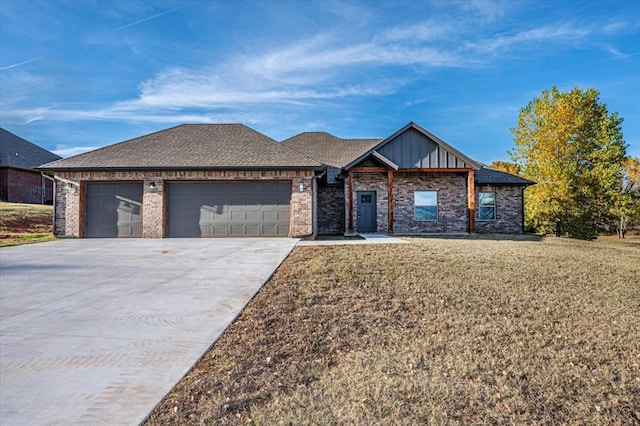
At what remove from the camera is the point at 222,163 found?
536 inches

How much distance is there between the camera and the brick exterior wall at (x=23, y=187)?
26.8 metres

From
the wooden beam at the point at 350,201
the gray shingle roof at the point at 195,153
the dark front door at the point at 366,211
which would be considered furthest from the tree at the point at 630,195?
the gray shingle roof at the point at 195,153

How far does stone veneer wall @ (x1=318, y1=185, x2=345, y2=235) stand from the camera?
16.8m

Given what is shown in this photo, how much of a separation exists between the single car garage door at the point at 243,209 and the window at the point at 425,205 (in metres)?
6.57

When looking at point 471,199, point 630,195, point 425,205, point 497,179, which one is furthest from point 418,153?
point 630,195

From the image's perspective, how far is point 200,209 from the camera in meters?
Result: 14.0

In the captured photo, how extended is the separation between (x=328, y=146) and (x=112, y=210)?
1196 cm

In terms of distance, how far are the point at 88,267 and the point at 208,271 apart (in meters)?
3.01

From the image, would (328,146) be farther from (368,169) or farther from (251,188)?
(251,188)

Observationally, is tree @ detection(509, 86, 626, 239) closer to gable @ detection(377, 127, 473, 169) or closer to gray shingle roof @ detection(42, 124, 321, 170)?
gable @ detection(377, 127, 473, 169)

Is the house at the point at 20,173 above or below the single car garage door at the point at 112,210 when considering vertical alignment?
above

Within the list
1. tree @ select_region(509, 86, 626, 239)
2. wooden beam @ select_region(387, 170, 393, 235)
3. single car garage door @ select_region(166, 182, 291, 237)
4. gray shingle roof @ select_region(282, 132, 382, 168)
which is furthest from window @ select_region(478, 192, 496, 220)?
single car garage door @ select_region(166, 182, 291, 237)

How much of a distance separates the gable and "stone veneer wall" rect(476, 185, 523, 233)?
10.8 ft

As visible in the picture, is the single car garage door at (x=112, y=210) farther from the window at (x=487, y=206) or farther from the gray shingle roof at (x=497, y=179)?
the window at (x=487, y=206)
